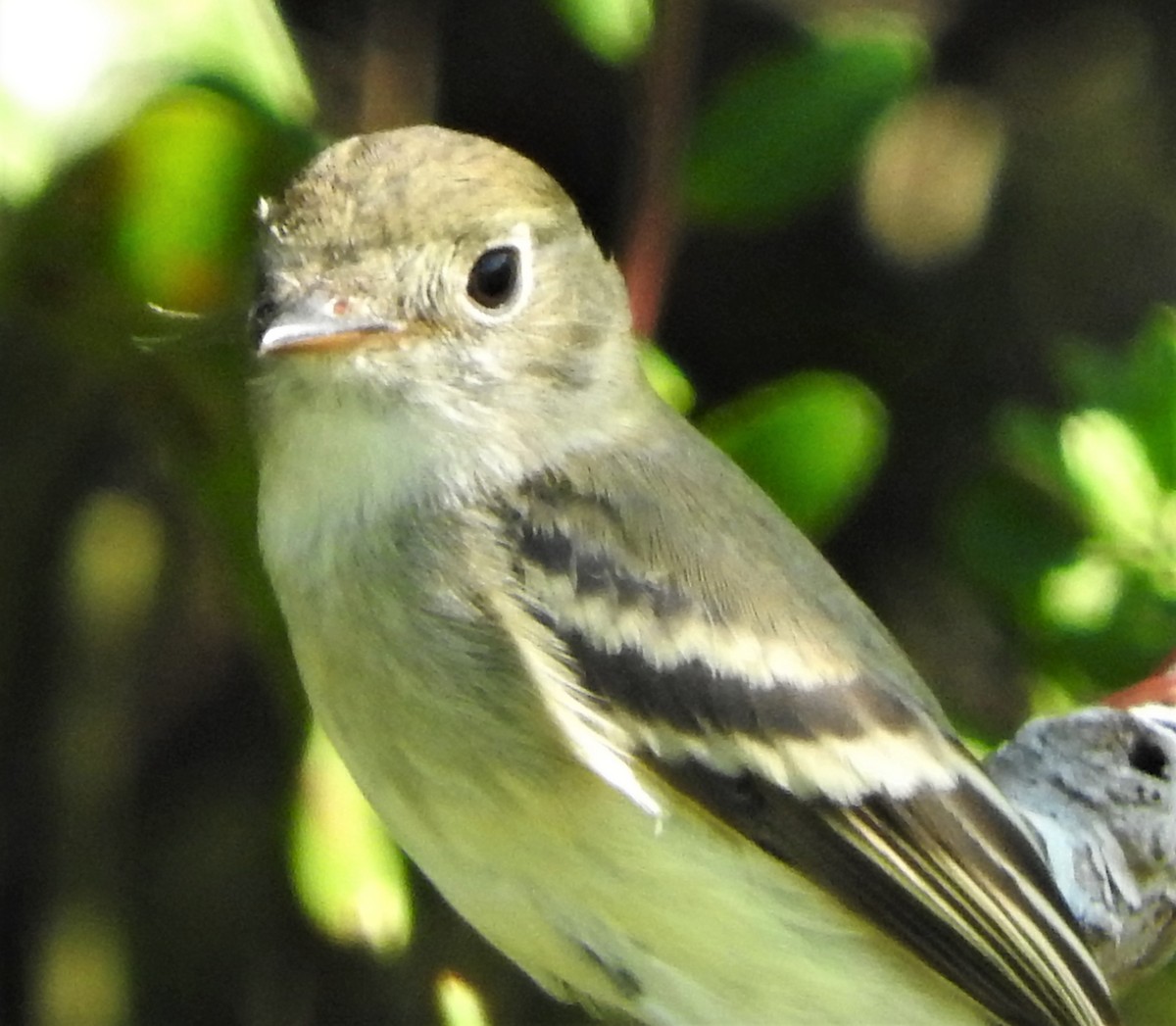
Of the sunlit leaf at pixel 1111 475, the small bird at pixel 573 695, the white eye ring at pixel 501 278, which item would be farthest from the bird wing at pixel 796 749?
the sunlit leaf at pixel 1111 475

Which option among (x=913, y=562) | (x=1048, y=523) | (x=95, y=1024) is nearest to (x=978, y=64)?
(x=913, y=562)

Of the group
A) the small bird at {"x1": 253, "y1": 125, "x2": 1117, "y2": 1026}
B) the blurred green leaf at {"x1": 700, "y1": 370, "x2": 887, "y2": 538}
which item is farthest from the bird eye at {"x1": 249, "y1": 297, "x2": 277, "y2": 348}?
the blurred green leaf at {"x1": 700, "y1": 370, "x2": 887, "y2": 538}

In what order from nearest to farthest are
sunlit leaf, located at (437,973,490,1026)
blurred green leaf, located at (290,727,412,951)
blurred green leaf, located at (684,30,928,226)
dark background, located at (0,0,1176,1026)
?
sunlit leaf, located at (437,973,490,1026)
dark background, located at (0,0,1176,1026)
blurred green leaf, located at (290,727,412,951)
blurred green leaf, located at (684,30,928,226)

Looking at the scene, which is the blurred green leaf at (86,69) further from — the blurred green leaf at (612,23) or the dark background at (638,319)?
the blurred green leaf at (612,23)

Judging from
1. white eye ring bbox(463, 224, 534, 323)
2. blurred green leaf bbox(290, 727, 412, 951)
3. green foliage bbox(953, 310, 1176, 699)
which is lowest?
blurred green leaf bbox(290, 727, 412, 951)

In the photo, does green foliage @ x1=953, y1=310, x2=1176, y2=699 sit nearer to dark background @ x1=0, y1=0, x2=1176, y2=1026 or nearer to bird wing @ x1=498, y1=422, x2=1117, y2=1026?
dark background @ x1=0, y1=0, x2=1176, y2=1026

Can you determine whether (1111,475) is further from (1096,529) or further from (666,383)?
(666,383)
